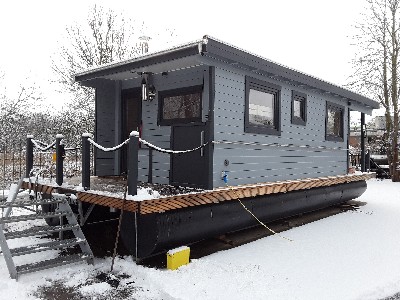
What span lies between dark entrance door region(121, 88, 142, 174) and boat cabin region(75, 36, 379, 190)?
0.08ft

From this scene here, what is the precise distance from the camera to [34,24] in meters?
33.4

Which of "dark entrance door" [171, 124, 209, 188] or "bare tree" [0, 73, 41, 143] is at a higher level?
"bare tree" [0, 73, 41, 143]

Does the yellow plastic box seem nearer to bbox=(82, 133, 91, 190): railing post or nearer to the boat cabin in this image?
the boat cabin

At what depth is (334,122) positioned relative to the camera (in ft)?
35.8

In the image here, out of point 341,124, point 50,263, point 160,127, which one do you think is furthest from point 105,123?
point 341,124

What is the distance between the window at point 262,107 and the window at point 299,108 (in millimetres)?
890

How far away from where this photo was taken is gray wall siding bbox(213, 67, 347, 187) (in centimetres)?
626

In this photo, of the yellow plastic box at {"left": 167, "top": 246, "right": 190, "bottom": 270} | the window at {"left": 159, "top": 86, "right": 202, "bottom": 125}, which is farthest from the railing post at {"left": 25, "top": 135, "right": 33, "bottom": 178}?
the yellow plastic box at {"left": 167, "top": 246, "right": 190, "bottom": 270}

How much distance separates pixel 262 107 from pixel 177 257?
3.97m

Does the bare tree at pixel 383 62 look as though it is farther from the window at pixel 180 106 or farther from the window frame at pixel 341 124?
the window at pixel 180 106

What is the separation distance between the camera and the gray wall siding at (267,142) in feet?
20.5

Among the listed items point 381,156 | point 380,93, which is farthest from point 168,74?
point 381,156

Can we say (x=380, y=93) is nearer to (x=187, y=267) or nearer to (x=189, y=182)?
(x=189, y=182)

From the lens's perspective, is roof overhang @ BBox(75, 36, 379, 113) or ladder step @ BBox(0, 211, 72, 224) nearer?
ladder step @ BBox(0, 211, 72, 224)
